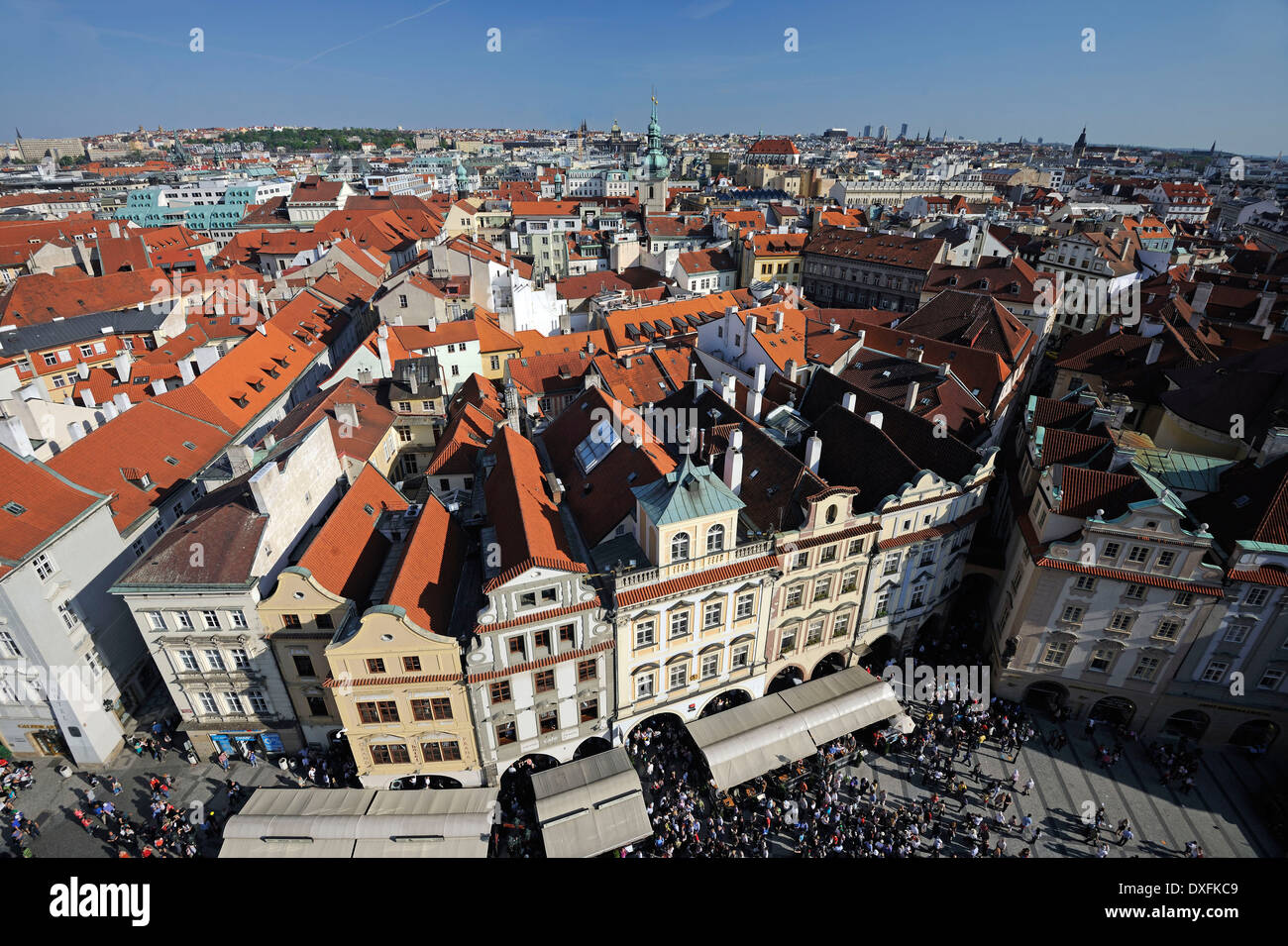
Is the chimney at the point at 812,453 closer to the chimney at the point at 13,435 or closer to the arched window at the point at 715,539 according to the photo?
the arched window at the point at 715,539

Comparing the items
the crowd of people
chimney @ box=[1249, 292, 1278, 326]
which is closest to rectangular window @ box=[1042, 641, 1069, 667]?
the crowd of people

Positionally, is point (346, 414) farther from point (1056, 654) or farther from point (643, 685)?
point (1056, 654)

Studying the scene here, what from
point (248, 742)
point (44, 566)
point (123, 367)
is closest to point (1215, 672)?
point (248, 742)

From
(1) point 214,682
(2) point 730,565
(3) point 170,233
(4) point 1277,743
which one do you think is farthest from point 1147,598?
(3) point 170,233

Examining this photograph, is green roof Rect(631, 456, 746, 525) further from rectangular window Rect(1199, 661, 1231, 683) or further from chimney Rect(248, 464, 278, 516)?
rectangular window Rect(1199, 661, 1231, 683)

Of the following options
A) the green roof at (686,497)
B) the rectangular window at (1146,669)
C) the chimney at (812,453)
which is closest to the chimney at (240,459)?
the green roof at (686,497)
